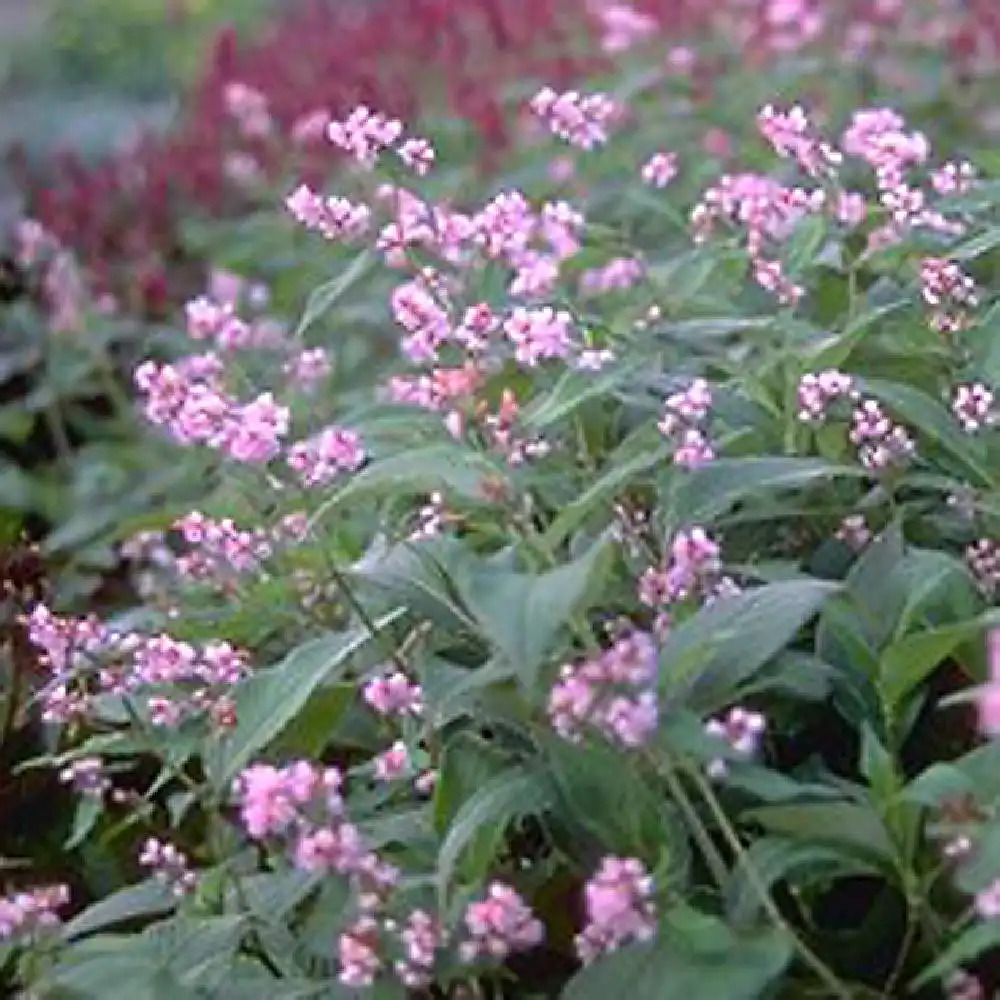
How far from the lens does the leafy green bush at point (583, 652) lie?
1.92 metres

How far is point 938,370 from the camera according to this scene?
246 cm

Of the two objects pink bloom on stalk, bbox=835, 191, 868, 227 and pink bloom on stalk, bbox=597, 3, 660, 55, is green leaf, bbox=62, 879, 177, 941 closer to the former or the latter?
pink bloom on stalk, bbox=835, 191, 868, 227

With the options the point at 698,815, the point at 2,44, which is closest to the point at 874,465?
the point at 698,815

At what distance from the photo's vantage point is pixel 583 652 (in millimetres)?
2035

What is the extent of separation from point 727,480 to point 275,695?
40cm

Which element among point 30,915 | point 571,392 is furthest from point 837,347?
point 30,915

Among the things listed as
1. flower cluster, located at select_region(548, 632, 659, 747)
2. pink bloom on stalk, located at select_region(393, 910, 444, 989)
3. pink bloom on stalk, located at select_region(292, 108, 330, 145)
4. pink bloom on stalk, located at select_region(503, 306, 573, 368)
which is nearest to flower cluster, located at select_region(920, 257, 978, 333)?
pink bloom on stalk, located at select_region(503, 306, 573, 368)

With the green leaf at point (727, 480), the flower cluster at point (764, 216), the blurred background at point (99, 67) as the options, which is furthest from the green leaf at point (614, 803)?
the blurred background at point (99, 67)

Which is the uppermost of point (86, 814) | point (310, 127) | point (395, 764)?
point (395, 764)

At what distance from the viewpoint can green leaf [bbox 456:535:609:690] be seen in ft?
5.83

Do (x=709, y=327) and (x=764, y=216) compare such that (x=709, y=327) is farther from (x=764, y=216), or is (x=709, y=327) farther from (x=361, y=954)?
(x=361, y=954)

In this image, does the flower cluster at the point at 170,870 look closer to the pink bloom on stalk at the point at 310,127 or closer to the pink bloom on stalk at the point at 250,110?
the pink bloom on stalk at the point at 310,127

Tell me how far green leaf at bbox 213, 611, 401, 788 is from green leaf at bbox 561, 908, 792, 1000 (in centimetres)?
37

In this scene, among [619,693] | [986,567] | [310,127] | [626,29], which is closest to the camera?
[619,693]
